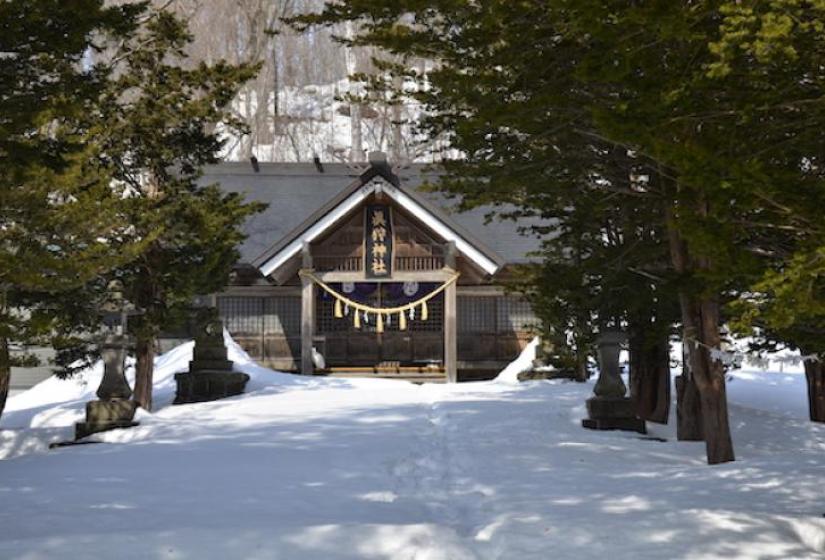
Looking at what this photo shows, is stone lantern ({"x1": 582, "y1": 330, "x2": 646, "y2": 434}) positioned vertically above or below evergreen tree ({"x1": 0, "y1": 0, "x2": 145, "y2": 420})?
below

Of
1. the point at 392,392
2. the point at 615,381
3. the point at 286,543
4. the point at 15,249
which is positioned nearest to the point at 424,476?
the point at 286,543

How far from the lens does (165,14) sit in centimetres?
1505

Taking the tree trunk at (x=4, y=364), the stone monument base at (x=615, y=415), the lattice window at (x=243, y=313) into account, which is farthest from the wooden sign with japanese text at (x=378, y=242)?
the stone monument base at (x=615, y=415)

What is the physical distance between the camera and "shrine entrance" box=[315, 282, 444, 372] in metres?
25.9

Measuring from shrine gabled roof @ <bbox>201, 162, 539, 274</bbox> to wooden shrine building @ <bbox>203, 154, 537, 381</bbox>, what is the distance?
6cm

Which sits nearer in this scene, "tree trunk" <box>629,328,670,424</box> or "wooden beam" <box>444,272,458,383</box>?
"tree trunk" <box>629,328,670,424</box>

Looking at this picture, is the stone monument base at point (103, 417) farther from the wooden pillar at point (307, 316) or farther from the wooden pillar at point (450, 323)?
the wooden pillar at point (450, 323)

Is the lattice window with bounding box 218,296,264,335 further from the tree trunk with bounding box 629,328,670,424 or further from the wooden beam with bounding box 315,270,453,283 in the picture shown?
the tree trunk with bounding box 629,328,670,424

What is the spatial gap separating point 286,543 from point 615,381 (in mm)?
8284

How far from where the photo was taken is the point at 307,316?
914 inches

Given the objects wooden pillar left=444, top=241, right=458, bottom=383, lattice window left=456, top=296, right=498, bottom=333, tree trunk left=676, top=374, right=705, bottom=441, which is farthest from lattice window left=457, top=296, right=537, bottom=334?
tree trunk left=676, top=374, right=705, bottom=441

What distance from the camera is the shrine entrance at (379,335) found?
84.9 ft

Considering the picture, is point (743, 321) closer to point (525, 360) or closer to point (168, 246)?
point (168, 246)

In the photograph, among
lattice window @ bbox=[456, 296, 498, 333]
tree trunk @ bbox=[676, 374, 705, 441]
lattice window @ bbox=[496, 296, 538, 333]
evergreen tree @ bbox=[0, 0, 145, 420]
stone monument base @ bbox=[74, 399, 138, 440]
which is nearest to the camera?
evergreen tree @ bbox=[0, 0, 145, 420]
